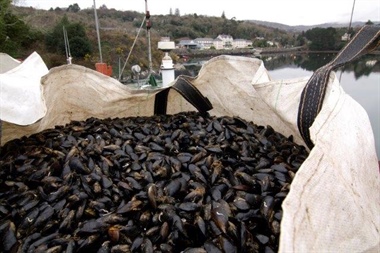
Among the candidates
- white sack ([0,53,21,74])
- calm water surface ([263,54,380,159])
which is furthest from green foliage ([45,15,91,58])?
white sack ([0,53,21,74])

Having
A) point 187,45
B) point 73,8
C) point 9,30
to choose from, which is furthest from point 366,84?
point 73,8

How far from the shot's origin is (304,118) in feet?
3.89

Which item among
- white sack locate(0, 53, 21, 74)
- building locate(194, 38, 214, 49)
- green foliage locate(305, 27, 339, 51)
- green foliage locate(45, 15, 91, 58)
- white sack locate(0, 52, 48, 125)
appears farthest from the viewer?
building locate(194, 38, 214, 49)

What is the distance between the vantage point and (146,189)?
1124 millimetres

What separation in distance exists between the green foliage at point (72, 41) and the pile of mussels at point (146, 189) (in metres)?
22.3

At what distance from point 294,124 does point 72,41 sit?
2328 centimetres

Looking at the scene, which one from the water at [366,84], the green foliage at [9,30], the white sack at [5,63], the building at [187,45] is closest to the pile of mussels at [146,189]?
the white sack at [5,63]

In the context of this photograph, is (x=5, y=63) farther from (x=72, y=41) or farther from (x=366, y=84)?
(x=366, y=84)

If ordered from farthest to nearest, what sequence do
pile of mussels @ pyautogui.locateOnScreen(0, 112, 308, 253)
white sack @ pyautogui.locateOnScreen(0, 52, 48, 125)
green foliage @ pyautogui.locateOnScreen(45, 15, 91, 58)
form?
green foliage @ pyautogui.locateOnScreen(45, 15, 91, 58), white sack @ pyautogui.locateOnScreen(0, 52, 48, 125), pile of mussels @ pyautogui.locateOnScreen(0, 112, 308, 253)

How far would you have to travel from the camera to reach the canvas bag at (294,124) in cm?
71

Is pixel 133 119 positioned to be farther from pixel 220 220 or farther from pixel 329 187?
pixel 329 187

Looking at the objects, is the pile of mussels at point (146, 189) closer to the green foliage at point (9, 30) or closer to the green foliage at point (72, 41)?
the green foliage at point (9, 30)

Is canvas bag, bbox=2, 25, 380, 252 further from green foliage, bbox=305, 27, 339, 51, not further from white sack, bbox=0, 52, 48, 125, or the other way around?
green foliage, bbox=305, 27, 339, 51

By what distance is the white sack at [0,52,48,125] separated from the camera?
117cm
